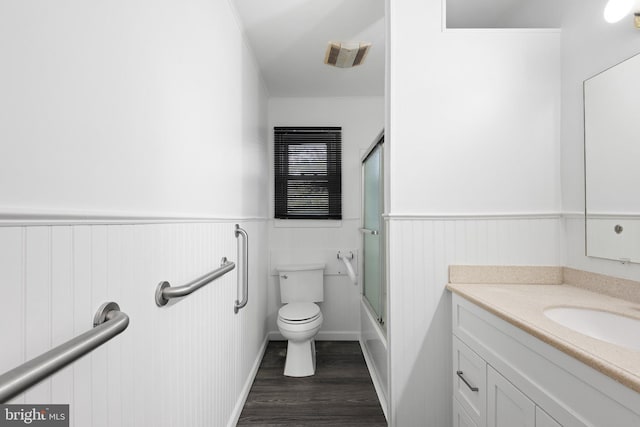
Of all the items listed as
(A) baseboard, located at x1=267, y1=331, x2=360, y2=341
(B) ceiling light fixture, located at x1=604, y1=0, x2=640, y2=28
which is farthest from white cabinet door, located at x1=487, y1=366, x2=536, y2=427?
(A) baseboard, located at x1=267, y1=331, x2=360, y2=341

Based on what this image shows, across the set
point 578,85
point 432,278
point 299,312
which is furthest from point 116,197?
point 578,85

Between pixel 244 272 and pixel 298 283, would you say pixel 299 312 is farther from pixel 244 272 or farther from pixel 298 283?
pixel 244 272

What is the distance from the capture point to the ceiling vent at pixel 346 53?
205 cm

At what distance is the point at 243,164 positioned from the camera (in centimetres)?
204

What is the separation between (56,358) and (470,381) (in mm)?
1474

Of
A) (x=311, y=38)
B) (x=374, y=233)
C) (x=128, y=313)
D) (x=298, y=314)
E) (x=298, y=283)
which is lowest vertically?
(x=298, y=314)

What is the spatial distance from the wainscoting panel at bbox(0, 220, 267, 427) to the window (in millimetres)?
1562

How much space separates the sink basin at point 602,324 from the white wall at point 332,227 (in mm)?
1978

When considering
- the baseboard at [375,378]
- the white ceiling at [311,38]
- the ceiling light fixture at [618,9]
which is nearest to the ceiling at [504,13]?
the ceiling light fixture at [618,9]

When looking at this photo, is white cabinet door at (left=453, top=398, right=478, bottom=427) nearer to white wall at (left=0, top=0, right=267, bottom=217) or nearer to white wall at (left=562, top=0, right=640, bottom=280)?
white wall at (left=562, top=0, right=640, bottom=280)

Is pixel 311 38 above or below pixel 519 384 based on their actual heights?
above

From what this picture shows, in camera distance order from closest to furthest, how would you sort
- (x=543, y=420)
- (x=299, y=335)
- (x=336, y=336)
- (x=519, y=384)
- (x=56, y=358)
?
1. (x=56, y=358)
2. (x=543, y=420)
3. (x=519, y=384)
4. (x=299, y=335)
5. (x=336, y=336)

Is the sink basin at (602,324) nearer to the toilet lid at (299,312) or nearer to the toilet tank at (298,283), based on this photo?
the toilet lid at (299,312)

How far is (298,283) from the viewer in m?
2.88
